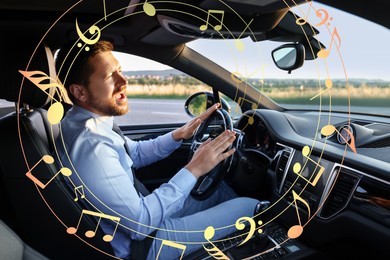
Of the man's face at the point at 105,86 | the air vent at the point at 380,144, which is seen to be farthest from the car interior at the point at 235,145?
the man's face at the point at 105,86

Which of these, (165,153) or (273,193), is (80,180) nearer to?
(165,153)

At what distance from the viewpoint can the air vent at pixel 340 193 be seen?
53.6 inches

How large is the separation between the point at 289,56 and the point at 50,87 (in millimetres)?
1061

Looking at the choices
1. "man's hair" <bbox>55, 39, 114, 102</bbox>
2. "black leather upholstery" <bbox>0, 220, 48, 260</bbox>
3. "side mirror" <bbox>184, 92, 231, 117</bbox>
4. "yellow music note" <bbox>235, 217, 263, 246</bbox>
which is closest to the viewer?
"black leather upholstery" <bbox>0, 220, 48, 260</bbox>

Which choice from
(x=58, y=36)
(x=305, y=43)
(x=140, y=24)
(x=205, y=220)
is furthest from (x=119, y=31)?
(x=205, y=220)

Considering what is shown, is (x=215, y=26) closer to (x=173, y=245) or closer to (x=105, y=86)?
(x=105, y=86)

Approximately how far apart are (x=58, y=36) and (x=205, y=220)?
113cm

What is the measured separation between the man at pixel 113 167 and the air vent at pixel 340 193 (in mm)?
407

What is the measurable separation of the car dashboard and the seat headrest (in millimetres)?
1014

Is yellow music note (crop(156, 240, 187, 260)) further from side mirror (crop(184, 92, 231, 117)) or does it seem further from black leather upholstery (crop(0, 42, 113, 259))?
side mirror (crop(184, 92, 231, 117))

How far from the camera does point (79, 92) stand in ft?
4.88

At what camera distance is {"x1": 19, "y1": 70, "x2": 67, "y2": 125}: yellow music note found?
1.37 m

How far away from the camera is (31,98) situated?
1411 mm

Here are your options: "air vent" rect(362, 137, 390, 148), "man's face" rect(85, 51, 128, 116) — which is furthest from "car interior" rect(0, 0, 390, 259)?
"man's face" rect(85, 51, 128, 116)
